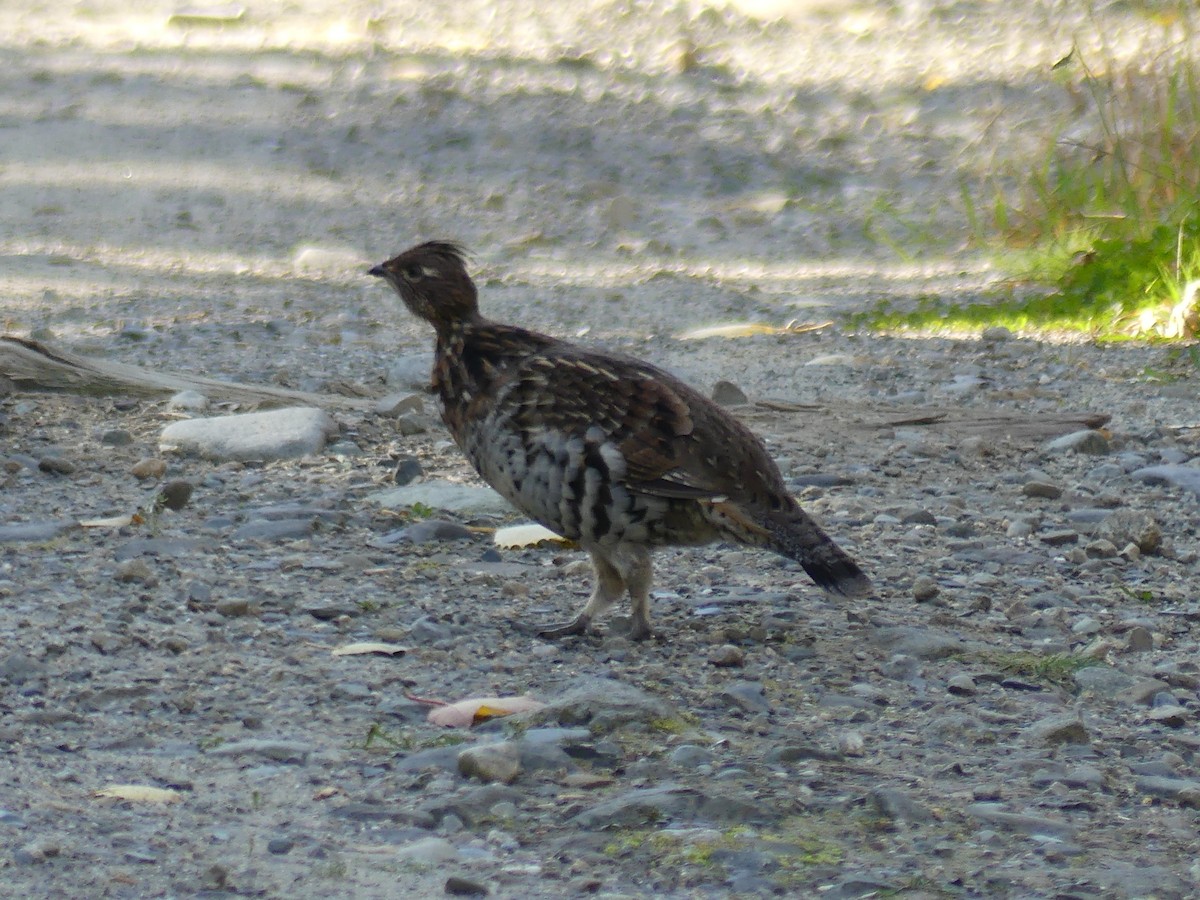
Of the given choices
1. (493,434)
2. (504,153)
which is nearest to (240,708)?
(493,434)

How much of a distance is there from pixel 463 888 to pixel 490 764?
1.91ft

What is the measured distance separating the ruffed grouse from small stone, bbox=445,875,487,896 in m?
1.68

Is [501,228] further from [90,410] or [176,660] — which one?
[176,660]

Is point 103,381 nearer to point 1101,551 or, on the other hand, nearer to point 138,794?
point 138,794

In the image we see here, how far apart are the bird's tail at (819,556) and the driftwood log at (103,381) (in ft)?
10.2

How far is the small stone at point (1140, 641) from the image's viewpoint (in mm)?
4969

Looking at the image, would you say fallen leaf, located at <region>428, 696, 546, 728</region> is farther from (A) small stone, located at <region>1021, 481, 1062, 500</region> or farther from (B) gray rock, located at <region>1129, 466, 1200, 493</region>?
(B) gray rock, located at <region>1129, 466, 1200, 493</region>

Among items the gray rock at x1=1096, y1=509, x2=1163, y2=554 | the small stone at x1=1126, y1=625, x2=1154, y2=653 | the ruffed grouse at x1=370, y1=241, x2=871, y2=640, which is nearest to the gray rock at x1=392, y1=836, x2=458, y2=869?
the ruffed grouse at x1=370, y1=241, x2=871, y2=640

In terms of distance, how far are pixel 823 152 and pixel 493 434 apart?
8515 millimetres

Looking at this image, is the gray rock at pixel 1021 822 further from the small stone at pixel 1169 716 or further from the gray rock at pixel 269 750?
the gray rock at pixel 269 750

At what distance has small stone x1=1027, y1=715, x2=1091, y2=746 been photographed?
421 centimetres

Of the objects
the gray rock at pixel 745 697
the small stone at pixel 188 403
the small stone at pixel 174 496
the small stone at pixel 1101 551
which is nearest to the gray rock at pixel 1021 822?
the gray rock at pixel 745 697

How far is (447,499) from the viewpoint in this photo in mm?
6211

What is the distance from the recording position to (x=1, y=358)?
23.4ft
